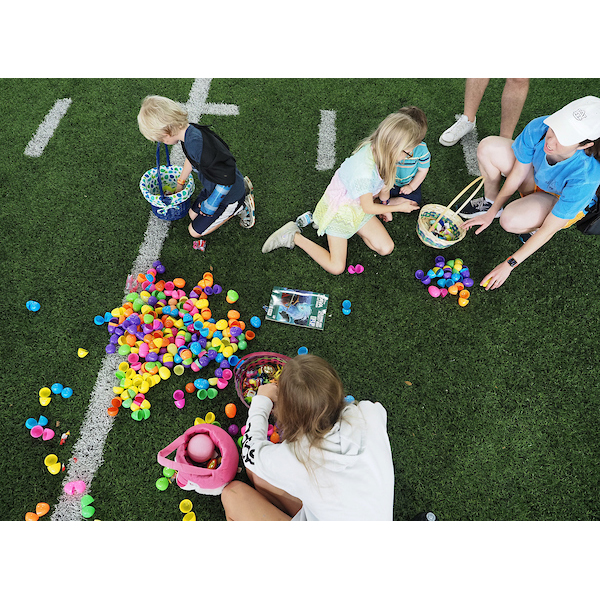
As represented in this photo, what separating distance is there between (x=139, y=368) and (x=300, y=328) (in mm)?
1205

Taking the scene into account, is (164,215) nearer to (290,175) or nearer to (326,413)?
(290,175)

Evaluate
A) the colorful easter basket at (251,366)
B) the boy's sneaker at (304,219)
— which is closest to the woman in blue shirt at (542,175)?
the boy's sneaker at (304,219)

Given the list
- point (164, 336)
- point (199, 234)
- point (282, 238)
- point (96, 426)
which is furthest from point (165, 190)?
point (96, 426)

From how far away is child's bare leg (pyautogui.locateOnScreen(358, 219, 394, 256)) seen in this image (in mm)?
3455

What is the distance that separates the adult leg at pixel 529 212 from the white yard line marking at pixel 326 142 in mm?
1633

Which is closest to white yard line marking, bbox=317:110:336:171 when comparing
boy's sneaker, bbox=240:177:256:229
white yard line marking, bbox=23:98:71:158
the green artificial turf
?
the green artificial turf

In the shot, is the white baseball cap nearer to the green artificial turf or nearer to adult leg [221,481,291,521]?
the green artificial turf

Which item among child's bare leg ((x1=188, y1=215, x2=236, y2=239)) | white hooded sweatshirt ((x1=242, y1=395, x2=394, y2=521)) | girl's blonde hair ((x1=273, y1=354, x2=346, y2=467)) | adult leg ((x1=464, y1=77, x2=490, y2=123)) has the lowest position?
white hooded sweatshirt ((x1=242, y1=395, x2=394, y2=521))

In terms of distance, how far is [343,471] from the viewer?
1.98 meters

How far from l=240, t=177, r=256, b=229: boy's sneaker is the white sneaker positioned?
194 centimetres

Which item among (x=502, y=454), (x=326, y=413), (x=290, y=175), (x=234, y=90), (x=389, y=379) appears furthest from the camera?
(x=234, y=90)

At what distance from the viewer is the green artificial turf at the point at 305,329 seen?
281 cm

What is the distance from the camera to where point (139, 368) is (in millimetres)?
2967

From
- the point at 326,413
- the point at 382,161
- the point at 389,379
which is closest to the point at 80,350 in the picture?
the point at 326,413
